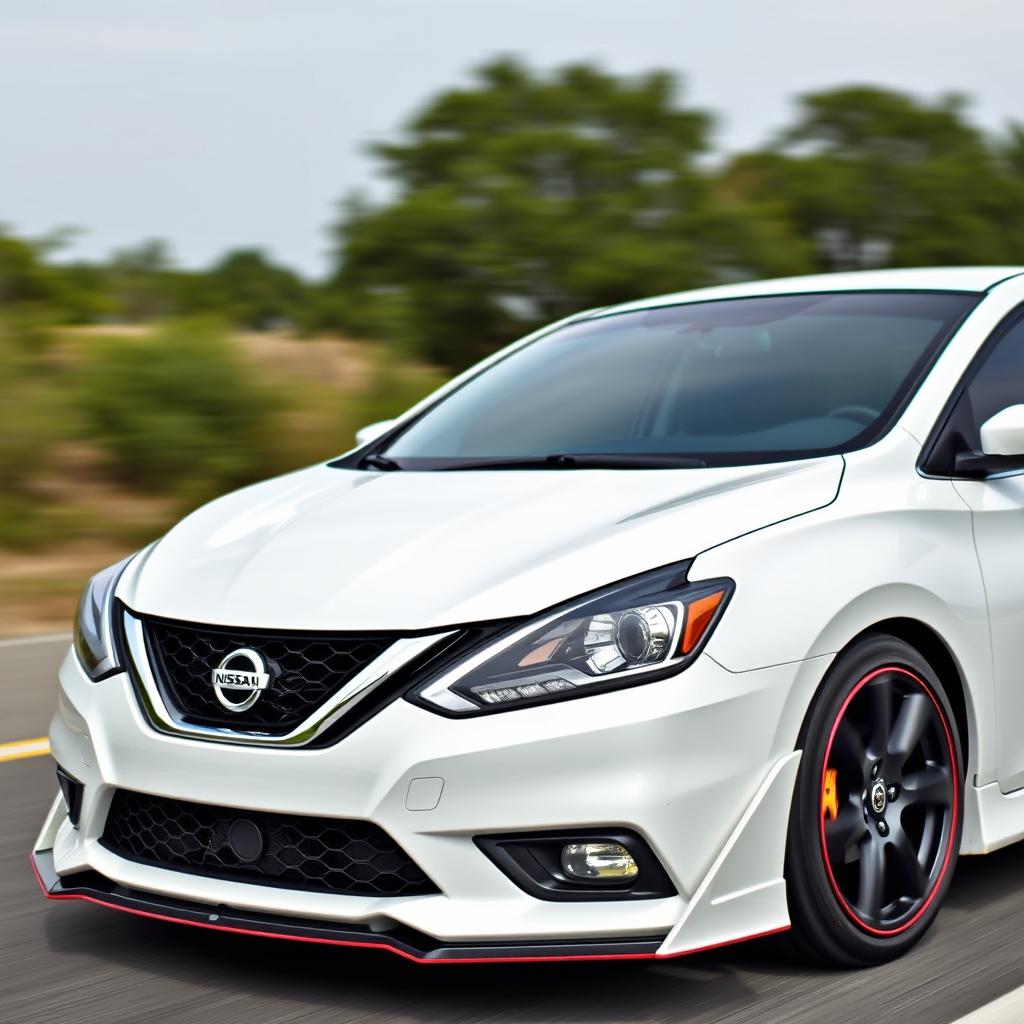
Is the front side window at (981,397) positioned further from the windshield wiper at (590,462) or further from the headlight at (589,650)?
the headlight at (589,650)

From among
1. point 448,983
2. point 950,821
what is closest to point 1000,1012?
point 950,821

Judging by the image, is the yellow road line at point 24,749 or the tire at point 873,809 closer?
the tire at point 873,809

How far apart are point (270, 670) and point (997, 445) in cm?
175

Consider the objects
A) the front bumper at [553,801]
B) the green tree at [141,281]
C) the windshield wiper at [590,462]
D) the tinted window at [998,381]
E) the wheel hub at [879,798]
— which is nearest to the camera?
the front bumper at [553,801]

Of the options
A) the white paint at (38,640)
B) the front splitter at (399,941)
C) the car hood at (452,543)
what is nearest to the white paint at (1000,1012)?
the front splitter at (399,941)

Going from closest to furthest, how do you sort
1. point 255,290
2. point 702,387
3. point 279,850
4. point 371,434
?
point 279,850
point 702,387
point 371,434
point 255,290

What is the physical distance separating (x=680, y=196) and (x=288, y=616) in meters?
17.5

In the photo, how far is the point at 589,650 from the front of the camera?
3336mm

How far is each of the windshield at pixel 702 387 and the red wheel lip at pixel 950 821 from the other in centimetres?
58

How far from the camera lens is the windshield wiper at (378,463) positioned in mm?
4805

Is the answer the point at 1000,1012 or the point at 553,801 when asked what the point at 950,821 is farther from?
the point at 553,801

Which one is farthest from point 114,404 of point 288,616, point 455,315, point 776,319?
point 288,616

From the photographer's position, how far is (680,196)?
2044cm

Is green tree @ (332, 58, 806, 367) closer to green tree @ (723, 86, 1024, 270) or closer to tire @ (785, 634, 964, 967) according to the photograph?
green tree @ (723, 86, 1024, 270)
